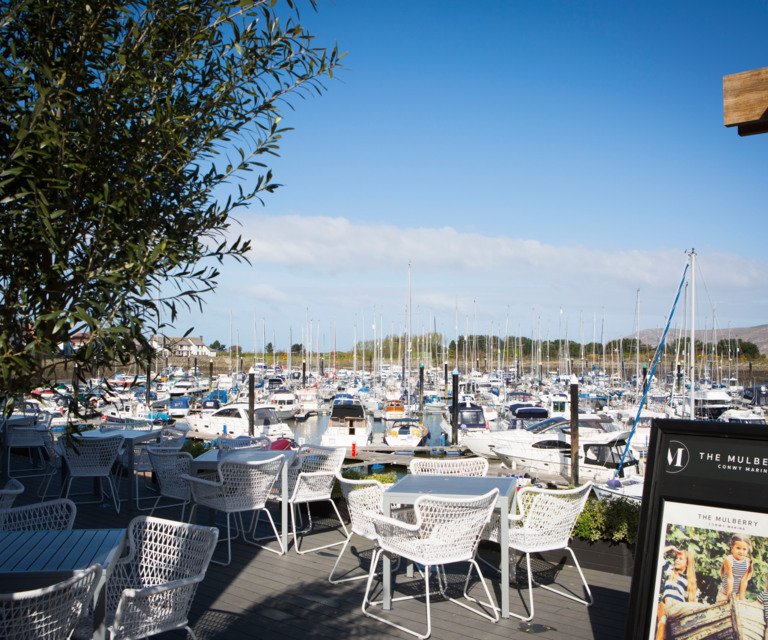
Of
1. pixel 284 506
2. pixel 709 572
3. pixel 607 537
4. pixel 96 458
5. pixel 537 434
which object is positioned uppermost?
pixel 709 572

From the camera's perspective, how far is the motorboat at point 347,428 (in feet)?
80.6

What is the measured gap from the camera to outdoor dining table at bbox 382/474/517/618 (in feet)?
17.9

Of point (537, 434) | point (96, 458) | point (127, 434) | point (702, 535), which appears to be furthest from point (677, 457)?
point (537, 434)

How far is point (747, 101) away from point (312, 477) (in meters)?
5.92

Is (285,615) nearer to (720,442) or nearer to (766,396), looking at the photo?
(720,442)

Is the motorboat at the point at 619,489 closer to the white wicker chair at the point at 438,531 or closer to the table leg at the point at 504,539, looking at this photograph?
the table leg at the point at 504,539

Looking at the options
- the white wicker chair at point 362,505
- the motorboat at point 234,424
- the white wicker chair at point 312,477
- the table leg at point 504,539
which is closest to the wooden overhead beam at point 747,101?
the table leg at point 504,539

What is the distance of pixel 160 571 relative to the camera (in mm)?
4574

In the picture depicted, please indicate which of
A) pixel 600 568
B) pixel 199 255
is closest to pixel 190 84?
pixel 199 255

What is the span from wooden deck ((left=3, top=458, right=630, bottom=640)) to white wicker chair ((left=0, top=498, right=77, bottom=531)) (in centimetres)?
118

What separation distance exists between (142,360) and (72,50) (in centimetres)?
137

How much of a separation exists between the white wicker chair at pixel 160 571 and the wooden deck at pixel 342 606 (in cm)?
68

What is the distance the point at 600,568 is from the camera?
21.5 ft

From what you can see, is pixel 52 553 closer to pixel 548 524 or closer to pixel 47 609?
pixel 47 609
